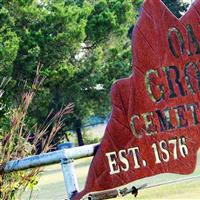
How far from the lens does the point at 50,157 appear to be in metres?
3.52

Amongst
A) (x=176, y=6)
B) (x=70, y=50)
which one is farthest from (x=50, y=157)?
(x=176, y=6)

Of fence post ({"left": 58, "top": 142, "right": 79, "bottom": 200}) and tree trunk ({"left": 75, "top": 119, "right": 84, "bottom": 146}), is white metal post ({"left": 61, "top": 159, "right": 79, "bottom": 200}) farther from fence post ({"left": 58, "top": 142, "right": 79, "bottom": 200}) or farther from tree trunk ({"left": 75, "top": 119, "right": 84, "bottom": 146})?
tree trunk ({"left": 75, "top": 119, "right": 84, "bottom": 146})

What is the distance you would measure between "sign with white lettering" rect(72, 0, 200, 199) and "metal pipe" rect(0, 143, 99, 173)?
8 cm

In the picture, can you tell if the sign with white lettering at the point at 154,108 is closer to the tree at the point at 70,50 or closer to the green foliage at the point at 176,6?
the tree at the point at 70,50

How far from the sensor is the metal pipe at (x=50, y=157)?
345 centimetres

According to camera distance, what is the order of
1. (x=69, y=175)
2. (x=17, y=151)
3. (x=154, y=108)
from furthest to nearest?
(x=17, y=151) < (x=154, y=108) < (x=69, y=175)

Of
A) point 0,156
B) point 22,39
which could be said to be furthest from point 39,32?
point 0,156

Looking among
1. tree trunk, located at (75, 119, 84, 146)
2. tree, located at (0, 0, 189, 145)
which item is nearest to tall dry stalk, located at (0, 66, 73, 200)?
tree, located at (0, 0, 189, 145)

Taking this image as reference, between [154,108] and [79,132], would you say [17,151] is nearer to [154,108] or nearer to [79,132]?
[154,108]

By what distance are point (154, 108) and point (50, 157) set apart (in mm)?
635

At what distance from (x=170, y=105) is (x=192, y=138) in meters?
0.22

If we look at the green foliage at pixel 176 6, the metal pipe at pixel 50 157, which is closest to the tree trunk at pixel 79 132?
the green foliage at pixel 176 6

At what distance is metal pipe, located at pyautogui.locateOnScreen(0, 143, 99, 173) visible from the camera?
345cm

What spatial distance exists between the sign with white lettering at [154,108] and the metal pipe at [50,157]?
0.08m
